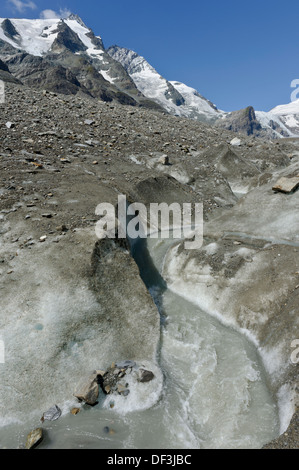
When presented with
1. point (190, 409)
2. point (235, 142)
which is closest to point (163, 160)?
point (235, 142)

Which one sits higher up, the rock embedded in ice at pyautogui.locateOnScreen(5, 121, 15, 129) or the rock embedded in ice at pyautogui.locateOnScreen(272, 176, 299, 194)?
the rock embedded in ice at pyautogui.locateOnScreen(5, 121, 15, 129)

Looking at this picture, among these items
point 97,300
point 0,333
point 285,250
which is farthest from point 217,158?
point 0,333

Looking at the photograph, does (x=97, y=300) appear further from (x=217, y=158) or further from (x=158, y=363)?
(x=217, y=158)

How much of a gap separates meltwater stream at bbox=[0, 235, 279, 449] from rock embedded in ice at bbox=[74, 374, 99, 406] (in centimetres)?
26

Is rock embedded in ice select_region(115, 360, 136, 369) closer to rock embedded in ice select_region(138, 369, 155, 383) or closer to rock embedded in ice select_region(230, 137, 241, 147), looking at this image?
rock embedded in ice select_region(138, 369, 155, 383)

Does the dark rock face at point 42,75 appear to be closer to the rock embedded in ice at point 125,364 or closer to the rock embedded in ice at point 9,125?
the rock embedded in ice at point 9,125

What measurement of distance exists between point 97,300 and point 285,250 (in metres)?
8.14

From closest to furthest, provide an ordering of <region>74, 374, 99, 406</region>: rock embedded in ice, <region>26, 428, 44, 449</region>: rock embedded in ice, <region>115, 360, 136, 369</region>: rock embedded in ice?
<region>26, 428, 44, 449</region>: rock embedded in ice < <region>74, 374, 99, 406</region>: rock embedded in ice < <region>115, 360, 136, 369</region>: rock embedded in ice

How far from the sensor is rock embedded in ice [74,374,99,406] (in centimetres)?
840

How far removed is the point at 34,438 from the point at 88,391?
1664 millimetres

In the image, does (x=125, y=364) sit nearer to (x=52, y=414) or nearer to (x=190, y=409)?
(x=190, y=409)

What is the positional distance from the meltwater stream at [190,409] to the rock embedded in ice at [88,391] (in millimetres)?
257

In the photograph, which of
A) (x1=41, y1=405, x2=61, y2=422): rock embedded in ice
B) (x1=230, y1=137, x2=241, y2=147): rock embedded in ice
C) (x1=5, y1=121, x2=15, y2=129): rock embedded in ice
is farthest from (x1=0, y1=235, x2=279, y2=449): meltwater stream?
(x1=230, y1=137, x2=241, y2=147): rock embedded in ice

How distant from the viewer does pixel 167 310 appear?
12312 millimetres
